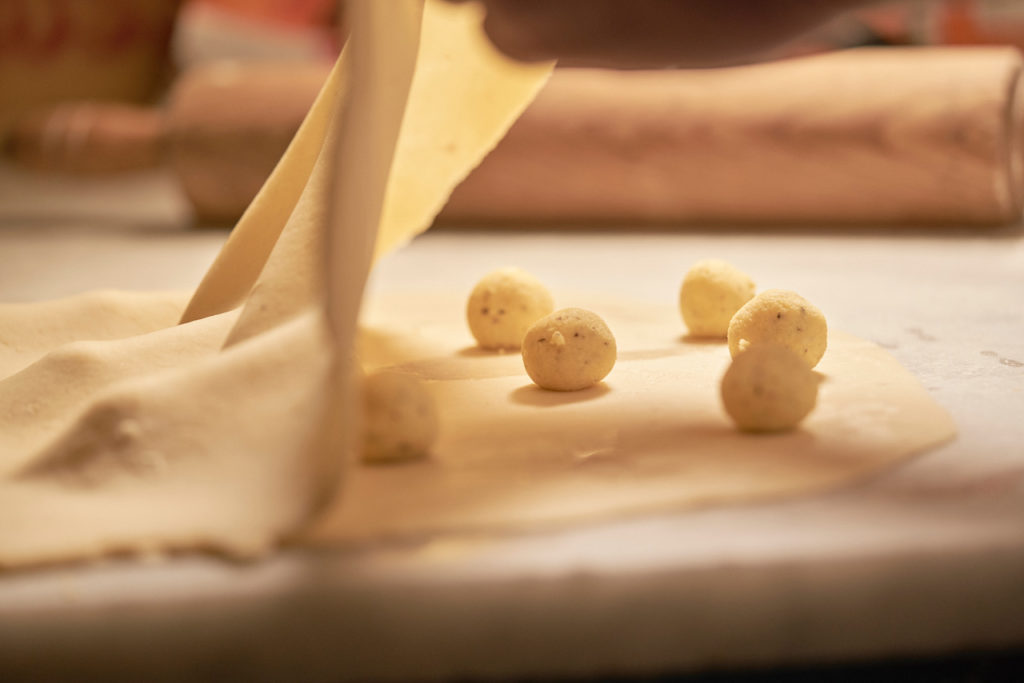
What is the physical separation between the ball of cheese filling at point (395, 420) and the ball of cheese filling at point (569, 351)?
215 mm

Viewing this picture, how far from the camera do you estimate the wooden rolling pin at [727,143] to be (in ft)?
7.70

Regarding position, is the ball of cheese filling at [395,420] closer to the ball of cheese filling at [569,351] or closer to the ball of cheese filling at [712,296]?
the ball of cheese filling at [569,351]

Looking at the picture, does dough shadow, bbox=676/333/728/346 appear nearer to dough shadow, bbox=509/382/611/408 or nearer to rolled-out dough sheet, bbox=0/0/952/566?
rolled-out dough sheet, bbox=0/0/952/566

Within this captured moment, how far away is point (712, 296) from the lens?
4.22 feet

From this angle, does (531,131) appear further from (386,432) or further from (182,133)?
(386,432)

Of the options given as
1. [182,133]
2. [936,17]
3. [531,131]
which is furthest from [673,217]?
[936,17]

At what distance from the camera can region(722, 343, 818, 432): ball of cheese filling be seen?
0.90 meters

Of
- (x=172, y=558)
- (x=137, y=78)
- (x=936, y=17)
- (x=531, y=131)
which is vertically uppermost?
(x=137, y=78)

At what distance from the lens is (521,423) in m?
0.99

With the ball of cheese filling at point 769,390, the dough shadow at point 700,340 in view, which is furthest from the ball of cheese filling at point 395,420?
the dough shadow at point 700,340

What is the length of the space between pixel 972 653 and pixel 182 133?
2.50 m

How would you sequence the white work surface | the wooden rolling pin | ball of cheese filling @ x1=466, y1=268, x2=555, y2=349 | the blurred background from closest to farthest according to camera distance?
the white work surface < ball of cheese filling @ x1=466, y1=268, x2=555, y2=349 < the wooden rolling pin < the blurred background

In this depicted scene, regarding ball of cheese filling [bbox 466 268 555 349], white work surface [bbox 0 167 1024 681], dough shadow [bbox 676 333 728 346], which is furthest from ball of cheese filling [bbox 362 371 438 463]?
dough shadow [bbox 676 333 728 346]

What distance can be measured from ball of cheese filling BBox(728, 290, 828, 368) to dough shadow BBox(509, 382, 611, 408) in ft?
0.55
